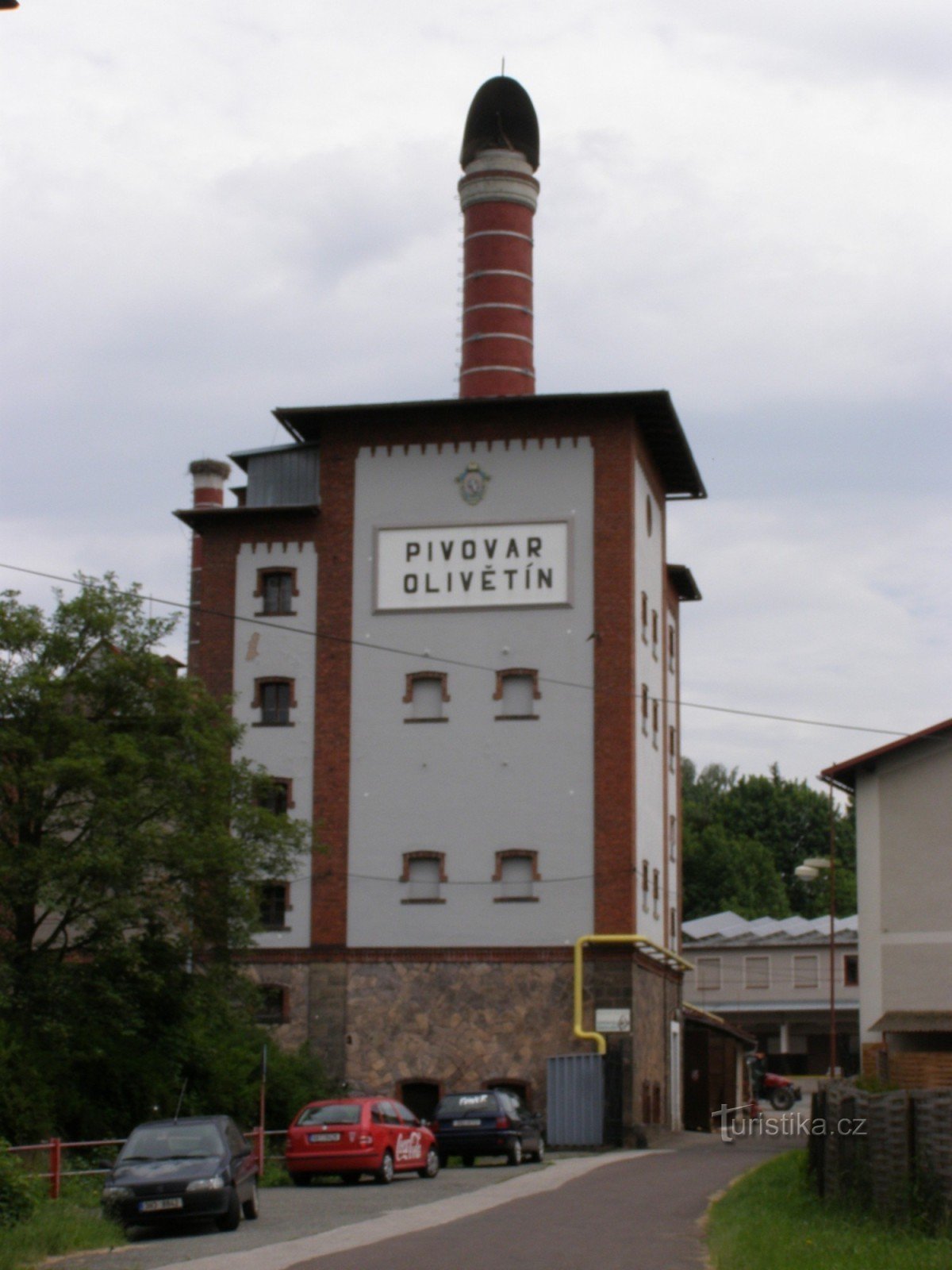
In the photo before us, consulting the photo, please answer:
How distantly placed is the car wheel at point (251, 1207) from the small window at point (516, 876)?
20.7 meters

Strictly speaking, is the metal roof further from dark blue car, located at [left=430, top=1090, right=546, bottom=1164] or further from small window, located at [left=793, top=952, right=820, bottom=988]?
small window, located at [left=793, top=952, right=820, bottom=988]

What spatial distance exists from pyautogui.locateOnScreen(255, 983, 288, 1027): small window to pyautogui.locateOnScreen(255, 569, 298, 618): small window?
30.7ft

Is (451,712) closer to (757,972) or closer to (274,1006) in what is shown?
(274,1006)

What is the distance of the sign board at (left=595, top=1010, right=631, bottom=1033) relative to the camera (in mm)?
42844

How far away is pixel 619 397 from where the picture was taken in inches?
1795

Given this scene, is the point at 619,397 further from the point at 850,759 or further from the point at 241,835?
the point at 241,835

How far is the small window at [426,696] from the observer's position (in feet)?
149

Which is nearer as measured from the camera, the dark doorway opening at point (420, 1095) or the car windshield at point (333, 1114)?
the car windshield at point (333, 1114)

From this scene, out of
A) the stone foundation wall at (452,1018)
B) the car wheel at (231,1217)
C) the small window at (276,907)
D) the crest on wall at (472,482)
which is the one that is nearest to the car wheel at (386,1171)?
the car wheel at (231,1217)

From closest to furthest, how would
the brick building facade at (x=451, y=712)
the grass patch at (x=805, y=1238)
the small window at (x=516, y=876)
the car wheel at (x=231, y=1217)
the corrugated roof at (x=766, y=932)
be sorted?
the grass patch at (x=805, y=1238)
the car wheel at (x=231, y=1217)
the brick building facade at (x=451, y=712)
the small window at (x=516, y=876)
the corrugated roof at (x=766, y=932)

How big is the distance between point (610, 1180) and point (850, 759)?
12171 millimetres

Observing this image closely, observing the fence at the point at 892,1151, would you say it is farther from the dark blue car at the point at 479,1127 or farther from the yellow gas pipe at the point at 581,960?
the yellow gas pipe at the point at 581,960

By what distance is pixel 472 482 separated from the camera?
152 ft

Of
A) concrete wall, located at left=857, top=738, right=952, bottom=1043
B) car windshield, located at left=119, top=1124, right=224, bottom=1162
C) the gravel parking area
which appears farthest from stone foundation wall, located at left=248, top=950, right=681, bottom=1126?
car windshield, located at left=119, top=1124, right=224, bottom=1162
